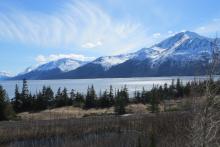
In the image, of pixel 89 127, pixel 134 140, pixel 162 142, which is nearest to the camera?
pixel 162 142

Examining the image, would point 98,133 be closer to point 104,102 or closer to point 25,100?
point 25,100

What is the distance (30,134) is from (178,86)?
65.2 metres

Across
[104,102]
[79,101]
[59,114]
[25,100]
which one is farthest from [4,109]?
[79,101]

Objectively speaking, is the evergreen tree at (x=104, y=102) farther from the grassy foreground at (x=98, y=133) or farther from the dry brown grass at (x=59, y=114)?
the grassy foreground at (x=98, y=133)

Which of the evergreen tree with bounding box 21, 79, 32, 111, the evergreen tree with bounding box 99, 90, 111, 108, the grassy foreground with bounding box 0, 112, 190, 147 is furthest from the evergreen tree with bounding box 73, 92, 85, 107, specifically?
the grassy foreground with bounding box 0, 112, 190, 147

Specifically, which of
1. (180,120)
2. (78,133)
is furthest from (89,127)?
(180,120)

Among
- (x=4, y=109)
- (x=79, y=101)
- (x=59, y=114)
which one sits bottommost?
(x=59, y=114)

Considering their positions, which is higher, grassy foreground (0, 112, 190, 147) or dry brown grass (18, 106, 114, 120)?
grassy foreground (0, 112, 190, 147)

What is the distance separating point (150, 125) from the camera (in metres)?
27.2

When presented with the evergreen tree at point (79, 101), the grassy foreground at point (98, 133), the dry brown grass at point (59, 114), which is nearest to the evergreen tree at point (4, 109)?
the dry brown grass at point (59, 114)

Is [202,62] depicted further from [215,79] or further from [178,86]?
[178,86]

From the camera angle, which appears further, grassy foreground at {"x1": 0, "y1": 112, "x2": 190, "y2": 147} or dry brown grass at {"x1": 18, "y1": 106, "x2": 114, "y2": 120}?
dry brown grass at {"x1": 18, "y1": 106, "x2": 114, "y2": 120}

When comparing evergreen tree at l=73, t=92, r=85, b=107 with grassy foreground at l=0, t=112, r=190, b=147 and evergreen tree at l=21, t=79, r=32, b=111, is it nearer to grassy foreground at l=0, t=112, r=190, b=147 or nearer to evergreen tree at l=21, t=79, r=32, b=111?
evergreen tree at l=21, t=79, r=32, b=111

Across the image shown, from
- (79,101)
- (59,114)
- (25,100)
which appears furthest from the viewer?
(79,101)
